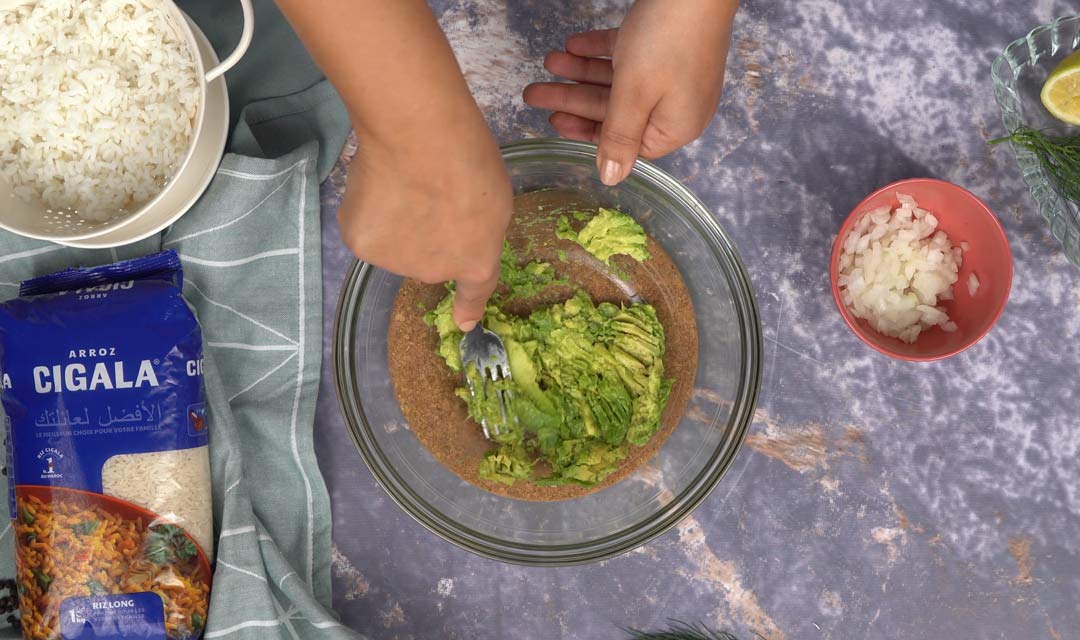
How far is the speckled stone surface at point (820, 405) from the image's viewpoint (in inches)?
54.6

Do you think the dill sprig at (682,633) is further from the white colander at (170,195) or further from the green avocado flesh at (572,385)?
the white colander at (170,195)

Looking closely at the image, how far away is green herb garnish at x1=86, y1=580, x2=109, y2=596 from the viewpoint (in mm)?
1211

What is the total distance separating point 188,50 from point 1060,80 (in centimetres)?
144

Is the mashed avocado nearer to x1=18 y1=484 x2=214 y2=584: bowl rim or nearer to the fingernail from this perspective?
the fingernail

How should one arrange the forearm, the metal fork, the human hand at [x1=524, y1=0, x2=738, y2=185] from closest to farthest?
the forearm < the human hand at [x1=524, y1=0, x2=738, y2=185] < the metal fork

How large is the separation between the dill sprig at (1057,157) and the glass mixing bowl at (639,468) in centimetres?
54

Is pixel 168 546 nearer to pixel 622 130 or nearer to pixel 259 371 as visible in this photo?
pixel 259 371

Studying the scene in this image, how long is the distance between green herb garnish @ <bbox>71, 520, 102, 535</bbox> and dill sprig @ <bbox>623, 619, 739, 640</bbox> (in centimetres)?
91

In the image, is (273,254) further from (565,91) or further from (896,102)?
(896,102)

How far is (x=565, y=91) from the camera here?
129cm

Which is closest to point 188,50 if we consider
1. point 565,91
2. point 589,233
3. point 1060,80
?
point 565,91

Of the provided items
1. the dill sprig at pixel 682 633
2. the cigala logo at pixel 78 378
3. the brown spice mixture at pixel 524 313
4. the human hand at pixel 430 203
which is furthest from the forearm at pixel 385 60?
the dill sprig at pixel 682 633

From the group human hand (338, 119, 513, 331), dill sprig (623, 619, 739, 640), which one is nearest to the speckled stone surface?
dill sprig (623, 619, 739, 640)

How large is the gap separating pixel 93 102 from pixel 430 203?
710mm
